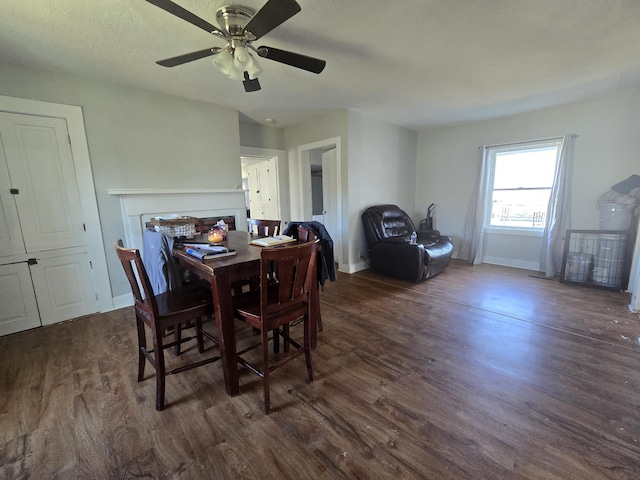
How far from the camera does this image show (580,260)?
11.5 ft

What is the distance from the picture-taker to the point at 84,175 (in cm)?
271

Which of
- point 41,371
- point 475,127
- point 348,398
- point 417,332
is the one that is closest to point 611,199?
point 475,127

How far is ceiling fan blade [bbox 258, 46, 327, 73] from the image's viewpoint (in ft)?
5.73

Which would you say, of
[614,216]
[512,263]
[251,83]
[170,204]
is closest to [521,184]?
[614,216]

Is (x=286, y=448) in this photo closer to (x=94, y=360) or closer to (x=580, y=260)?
(x=94, y=360)

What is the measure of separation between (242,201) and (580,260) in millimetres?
4704

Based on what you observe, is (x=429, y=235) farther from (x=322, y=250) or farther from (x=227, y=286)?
(x=227, y=286)

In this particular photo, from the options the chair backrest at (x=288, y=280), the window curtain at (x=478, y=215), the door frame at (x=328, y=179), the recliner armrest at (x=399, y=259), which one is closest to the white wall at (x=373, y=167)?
the door frame at (x=328, y=179)

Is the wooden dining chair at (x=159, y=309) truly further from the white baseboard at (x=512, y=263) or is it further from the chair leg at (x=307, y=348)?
the white baseboard at (x=512, y=263)

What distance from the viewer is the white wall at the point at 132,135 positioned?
253cm

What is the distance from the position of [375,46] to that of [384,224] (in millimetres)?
2457

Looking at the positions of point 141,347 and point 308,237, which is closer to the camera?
point 141,347

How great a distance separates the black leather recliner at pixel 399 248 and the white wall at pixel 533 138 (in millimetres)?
1076

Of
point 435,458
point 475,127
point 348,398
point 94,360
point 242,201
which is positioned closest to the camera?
point 435,458
